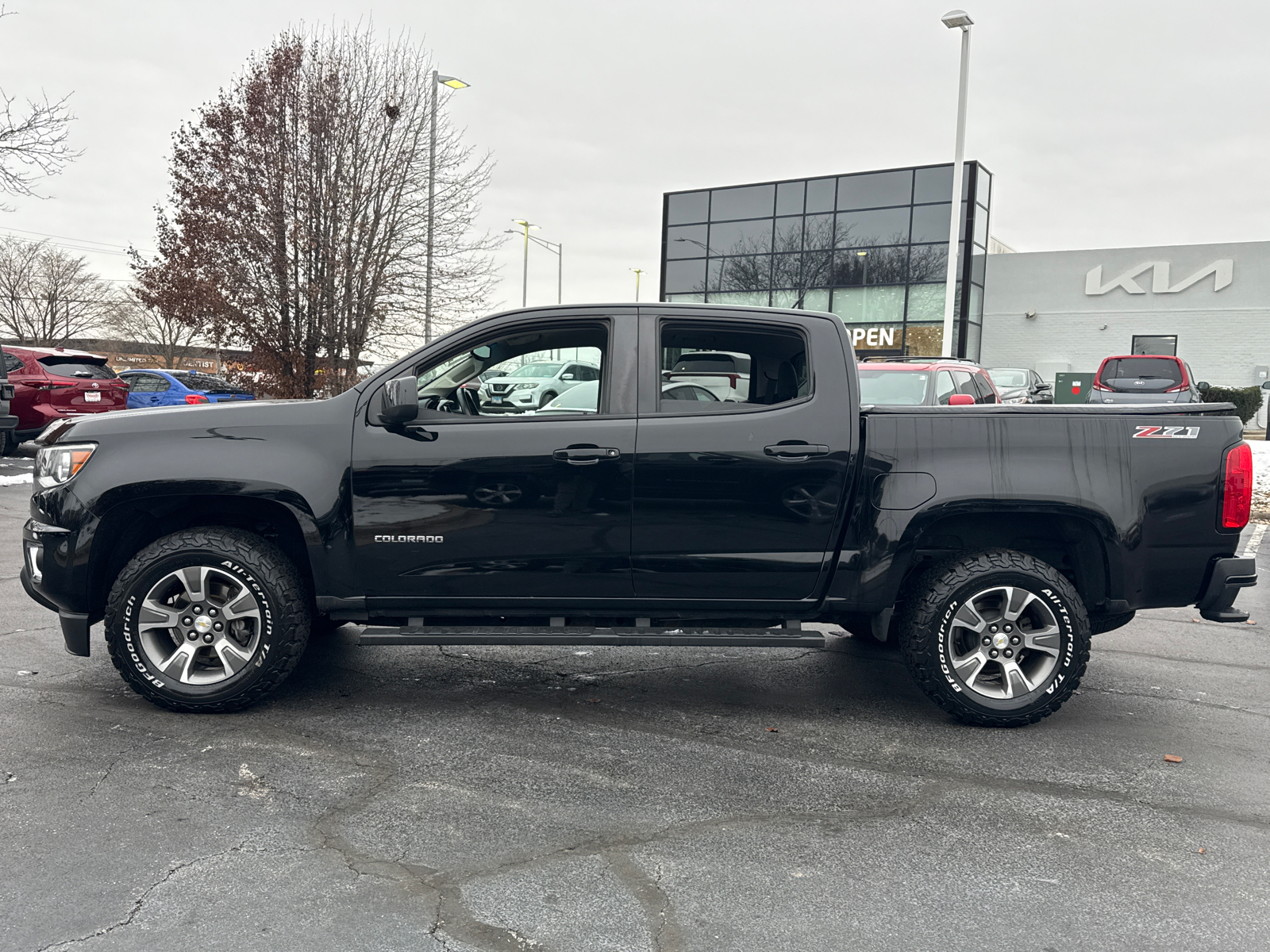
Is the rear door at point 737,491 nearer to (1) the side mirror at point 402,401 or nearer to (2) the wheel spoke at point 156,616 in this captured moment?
(1) the side mirror at point 402,401

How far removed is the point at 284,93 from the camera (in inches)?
747

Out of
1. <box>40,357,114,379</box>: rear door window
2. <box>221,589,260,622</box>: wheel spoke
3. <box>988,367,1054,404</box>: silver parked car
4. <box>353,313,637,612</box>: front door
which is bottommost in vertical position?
<box>221,589,260,622</box>: wheel spoke

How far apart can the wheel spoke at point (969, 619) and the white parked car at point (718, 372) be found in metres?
1.37

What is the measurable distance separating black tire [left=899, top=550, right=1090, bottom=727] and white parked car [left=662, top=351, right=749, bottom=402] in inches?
50.5

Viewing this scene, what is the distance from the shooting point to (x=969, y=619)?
4723 millimetres

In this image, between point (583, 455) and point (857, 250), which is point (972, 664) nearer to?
point (583, 455)

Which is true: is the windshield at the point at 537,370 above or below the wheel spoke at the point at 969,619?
above

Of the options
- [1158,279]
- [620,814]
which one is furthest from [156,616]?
[1158,279]

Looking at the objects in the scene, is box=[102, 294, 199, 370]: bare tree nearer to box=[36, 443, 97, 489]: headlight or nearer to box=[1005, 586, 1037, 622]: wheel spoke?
box=[36, 443, 97, 489]: headlight

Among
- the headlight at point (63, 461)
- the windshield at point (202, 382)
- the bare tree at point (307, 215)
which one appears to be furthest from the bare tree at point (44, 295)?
the headlight at point (63, 461)

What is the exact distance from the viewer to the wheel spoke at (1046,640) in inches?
184

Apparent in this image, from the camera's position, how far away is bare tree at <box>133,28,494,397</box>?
18953mm

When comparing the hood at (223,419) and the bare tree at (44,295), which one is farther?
the bare tree at (44,295)

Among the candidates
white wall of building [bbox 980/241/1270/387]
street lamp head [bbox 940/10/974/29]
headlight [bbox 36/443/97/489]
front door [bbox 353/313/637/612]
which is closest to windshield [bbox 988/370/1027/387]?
street lamp head [bbox 940/10/974/29]
